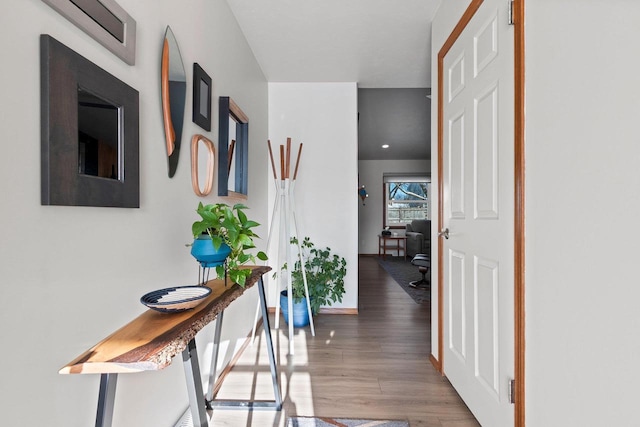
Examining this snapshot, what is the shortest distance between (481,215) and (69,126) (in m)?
1.57

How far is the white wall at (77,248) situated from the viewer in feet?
2.36

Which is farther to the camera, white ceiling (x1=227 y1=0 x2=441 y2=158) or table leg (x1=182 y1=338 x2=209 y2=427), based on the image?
white ceiling (x1=227 y1=0 x2=441 y2=158)

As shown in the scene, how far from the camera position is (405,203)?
8.69 m

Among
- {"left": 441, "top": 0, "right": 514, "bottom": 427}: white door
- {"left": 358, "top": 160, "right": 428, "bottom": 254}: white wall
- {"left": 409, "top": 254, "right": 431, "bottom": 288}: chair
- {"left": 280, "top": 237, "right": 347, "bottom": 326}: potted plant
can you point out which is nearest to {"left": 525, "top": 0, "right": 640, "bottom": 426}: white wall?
{"left": 441, "top": 0, "right": 514, "bottom": 427}: white door

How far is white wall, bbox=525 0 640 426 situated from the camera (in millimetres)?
796

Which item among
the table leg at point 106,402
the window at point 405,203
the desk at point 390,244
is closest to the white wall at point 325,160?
the table leg at point 106,402

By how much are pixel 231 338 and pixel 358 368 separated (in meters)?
0.86

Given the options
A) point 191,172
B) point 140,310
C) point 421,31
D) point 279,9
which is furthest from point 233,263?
point 421,31

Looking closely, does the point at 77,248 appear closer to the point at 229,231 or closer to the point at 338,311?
the point at 229,231

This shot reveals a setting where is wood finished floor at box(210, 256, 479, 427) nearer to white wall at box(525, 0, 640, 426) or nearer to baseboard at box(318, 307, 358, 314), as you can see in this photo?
baseboard at box(318, 307, 358, 314)

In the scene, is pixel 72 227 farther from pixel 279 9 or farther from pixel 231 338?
pixel 279 9

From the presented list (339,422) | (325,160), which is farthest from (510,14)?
(325,160)

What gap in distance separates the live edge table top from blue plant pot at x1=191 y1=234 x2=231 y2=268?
0.18 m

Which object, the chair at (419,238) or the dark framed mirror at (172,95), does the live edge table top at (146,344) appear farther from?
the chair at (419,238)
